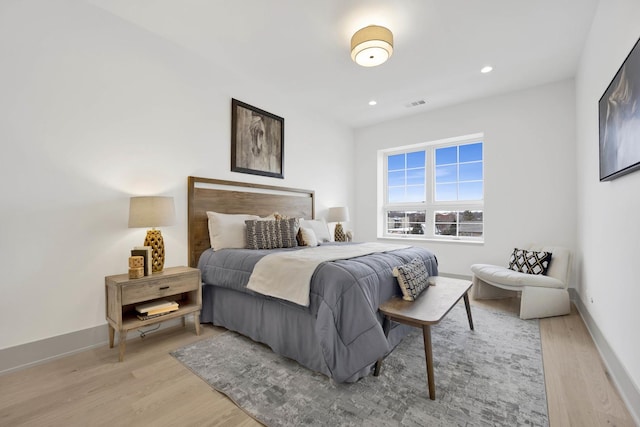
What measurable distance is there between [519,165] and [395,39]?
250 centimetres

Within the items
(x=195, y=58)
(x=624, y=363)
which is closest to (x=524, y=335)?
(x=624, y=363)

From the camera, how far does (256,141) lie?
3543 mm

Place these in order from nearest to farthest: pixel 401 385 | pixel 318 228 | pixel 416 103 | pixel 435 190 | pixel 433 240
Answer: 1. pixel 401 385
2. pixel 318 228
3. pixel 416 103
4. pixel 433 240
5. pixel 435 190

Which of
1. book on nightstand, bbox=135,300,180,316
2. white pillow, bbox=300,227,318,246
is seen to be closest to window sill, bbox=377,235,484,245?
white pillow, bbox=300,227,318,246

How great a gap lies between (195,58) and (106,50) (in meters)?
0.82

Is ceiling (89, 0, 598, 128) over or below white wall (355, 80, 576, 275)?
over

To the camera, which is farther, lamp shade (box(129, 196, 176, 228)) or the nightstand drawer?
lamp shade (box(129, 196, 176, 228))

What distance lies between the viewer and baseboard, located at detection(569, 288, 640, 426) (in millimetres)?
1449

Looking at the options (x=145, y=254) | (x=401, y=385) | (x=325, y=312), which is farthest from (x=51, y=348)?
(x=401, y=385)

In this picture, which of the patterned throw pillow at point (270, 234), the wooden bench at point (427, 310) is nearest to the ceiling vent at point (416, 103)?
the patterned throw pillow at point (270, 234)

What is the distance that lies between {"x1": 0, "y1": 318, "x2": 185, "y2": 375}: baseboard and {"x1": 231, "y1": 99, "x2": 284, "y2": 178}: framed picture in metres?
1.98

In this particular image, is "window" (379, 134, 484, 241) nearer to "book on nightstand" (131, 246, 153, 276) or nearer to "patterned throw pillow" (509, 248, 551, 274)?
"patterned throw pillow" (509, 248, 551, 274)

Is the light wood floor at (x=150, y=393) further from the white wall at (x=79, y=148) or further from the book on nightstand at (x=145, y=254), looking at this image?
the book on nightstand at (x=145, y=254)

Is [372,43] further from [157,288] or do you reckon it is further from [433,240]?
[433,240]
